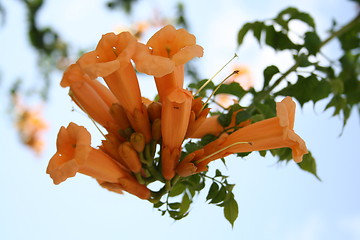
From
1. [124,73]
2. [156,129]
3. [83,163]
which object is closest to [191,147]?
[156,129]

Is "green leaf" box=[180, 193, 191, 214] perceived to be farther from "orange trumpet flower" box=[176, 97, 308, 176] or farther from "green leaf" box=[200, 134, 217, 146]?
"orange trumpet flower" box=[176, 97, 308, 176]

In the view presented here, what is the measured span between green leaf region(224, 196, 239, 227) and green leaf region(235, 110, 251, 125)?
0.39 meters

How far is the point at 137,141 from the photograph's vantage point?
5.50ft

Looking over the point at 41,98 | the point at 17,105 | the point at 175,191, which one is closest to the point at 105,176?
the point at 175,191

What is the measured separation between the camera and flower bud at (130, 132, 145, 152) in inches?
66.1

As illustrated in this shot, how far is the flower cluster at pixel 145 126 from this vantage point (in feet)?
5.33

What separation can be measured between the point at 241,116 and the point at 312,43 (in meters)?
0.81

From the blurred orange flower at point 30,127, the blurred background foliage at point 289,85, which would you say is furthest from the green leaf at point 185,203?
the blurred orange flower at point 30,127

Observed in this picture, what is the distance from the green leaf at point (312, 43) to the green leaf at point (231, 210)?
3.77 ft

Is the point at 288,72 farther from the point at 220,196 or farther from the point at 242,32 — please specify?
the point at 220,196

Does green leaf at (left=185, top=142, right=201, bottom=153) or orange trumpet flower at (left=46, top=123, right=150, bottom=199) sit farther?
green leaf at (left=185, top=142, right=201, bottom=153)

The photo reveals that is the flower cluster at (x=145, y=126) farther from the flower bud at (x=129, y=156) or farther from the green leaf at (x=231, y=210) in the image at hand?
the green leaf at (x=231, y=210)

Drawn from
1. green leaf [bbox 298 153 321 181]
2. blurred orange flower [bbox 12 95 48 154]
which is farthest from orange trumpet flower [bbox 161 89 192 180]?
blurred orange flower [bbox 12 95 48 154]

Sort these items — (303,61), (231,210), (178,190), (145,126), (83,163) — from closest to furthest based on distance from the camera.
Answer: (83,163) < (145,126) < (231,210) < (178,190) < (303,61)
